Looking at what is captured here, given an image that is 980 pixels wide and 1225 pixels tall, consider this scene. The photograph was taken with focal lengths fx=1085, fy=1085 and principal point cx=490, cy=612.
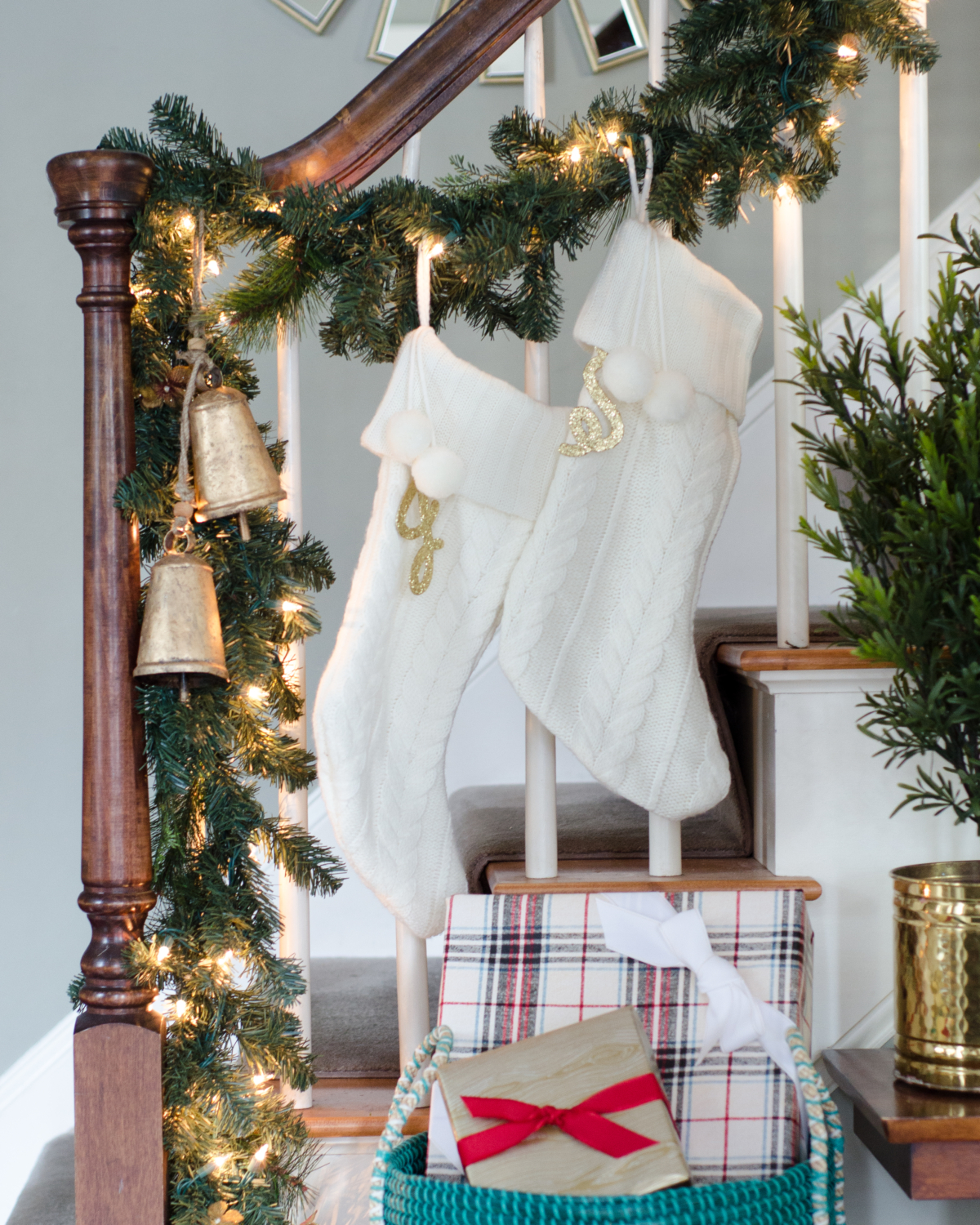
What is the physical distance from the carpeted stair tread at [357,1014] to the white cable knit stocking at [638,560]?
426 millimetres

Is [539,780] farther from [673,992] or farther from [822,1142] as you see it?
[822,1142]

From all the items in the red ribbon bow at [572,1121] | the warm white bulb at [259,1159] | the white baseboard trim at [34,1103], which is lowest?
the white baseboard trim at [34,1103]

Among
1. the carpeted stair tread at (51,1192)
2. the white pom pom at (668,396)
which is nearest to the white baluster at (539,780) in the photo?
the white pom pom at (668,396)

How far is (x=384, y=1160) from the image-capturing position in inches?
33.0

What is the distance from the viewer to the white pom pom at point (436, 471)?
0.99 m

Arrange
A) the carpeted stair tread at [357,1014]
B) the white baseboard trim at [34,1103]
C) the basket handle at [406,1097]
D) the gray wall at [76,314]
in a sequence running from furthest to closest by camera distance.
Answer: the gray wall at [76,314]
the white baseboard trim at [34,1103]
the carpeted stair tread at [357,1014]
the basket handle at [406,1097]

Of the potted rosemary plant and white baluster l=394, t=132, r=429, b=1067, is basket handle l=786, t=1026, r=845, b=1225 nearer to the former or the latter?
the potted rosemary plant

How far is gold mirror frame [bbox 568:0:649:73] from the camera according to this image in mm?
1904

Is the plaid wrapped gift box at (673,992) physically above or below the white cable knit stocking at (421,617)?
below

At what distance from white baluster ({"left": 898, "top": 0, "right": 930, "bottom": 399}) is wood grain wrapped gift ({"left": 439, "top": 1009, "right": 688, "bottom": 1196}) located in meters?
0.78

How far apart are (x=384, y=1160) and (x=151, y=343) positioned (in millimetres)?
708

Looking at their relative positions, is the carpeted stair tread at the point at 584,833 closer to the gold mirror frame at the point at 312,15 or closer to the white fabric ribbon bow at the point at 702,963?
the white fabric ribbon bow at the point at 702,963

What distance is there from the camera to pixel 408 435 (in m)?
1.00

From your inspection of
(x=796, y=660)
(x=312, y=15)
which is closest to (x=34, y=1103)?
(x=796, y=660)
